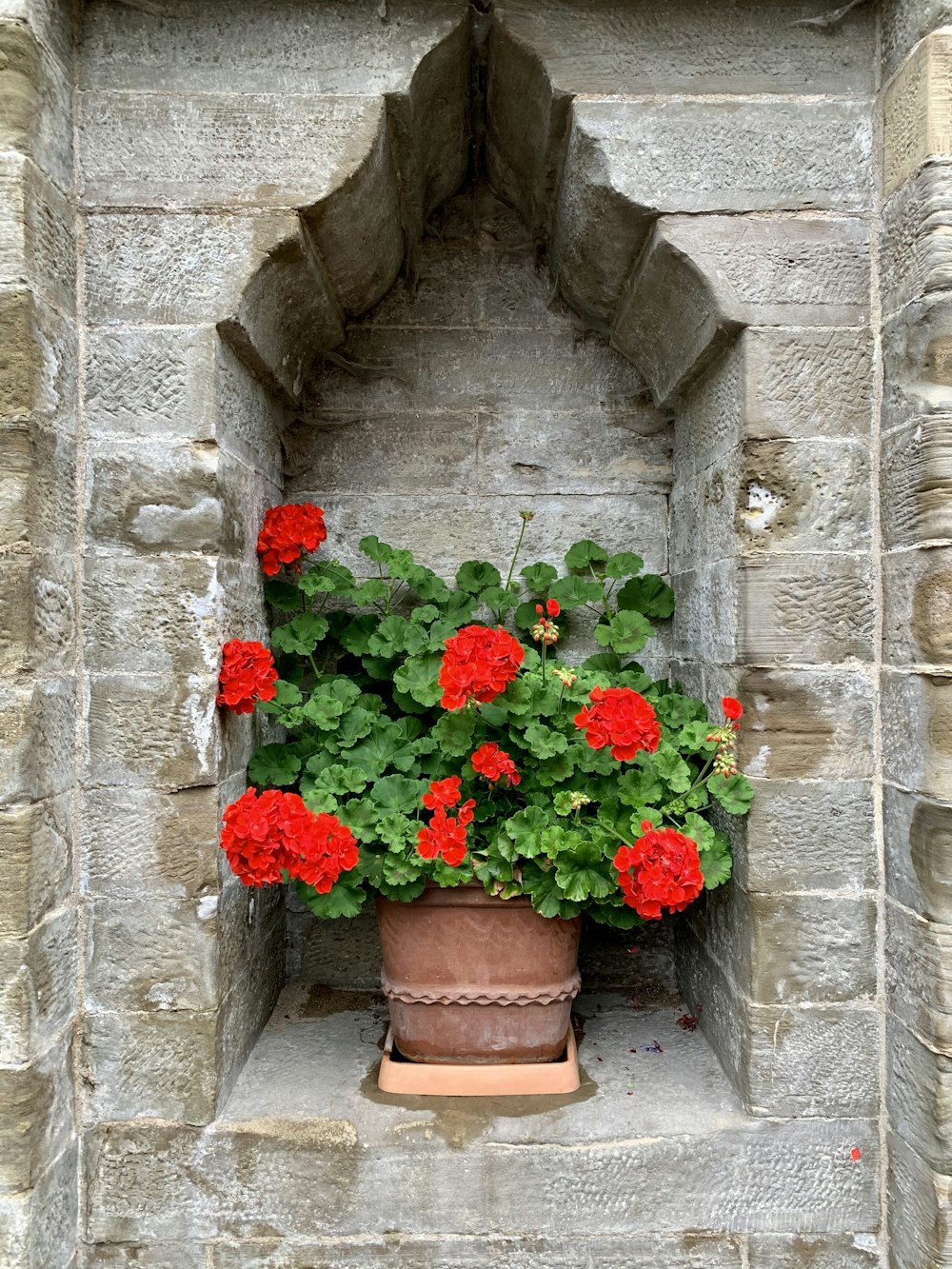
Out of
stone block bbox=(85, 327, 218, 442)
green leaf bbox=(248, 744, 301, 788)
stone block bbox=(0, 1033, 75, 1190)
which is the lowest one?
stone block bbox=(0, 1033, 75, 1190)

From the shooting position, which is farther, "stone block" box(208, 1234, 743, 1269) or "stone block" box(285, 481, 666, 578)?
"stone block" box(285, 481, 666, 578)

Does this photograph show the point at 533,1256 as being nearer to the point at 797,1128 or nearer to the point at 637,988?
the point at 797,1128

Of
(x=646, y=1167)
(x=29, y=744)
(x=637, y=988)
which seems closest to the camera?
(x=29, y=744)

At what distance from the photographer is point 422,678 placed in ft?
7.35

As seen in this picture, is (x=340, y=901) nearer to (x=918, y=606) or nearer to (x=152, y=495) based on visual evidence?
(x=152, y=495)

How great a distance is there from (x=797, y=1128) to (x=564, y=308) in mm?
2182

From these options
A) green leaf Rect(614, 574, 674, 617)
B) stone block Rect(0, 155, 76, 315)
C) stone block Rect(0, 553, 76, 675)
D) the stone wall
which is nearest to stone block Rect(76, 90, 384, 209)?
the stone wall

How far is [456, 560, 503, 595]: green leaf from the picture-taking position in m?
2.51

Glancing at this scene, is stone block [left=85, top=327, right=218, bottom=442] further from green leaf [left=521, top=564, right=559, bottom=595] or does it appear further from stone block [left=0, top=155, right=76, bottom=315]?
green leaf [left=521, top=564, right=559, bottom=595]

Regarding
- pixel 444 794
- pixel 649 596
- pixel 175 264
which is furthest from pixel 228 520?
pixel 649 596

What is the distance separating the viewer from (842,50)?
201 cm

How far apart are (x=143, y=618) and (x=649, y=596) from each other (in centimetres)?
134

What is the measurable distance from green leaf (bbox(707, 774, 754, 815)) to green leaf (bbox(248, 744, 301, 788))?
0.96m

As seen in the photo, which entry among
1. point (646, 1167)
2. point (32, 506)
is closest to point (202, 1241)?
point (646, 1167)
